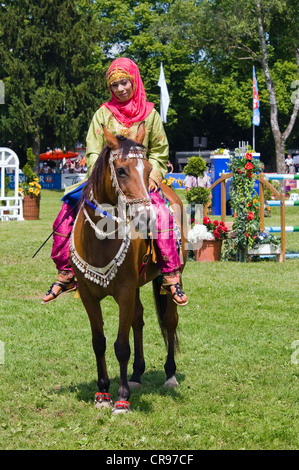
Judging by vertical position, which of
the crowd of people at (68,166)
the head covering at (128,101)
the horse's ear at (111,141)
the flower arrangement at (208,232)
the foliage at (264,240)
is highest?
the crowd of people at (68,166)

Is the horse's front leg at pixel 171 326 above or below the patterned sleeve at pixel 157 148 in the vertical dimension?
below

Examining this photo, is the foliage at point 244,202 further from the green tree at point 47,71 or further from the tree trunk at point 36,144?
the tree trunk at point 36,144

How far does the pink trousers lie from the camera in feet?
19.3

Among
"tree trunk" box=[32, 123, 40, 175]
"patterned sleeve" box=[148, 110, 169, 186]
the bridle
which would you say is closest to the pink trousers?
"patterned sleeve" box=[148, 110, 169, 186]

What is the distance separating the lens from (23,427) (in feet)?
16.9

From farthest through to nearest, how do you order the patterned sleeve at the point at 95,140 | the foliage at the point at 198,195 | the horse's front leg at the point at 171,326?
the foliage at the point at 198,195 < the horse's front leg at the point at 171,326 < the patterned sleeve at the point at 95,140

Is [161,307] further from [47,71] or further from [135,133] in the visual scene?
[47,71]

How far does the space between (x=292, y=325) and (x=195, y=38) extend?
96.2ft

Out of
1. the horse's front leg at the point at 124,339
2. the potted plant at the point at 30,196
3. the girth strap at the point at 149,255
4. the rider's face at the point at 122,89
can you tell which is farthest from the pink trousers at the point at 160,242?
the potted plant at the point at 30,196

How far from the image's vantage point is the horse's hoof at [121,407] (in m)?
5.39

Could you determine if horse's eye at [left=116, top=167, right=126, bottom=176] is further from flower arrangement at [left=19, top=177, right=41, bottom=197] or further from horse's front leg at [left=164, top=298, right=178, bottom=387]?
flower arrangement at [left=19, top=177, right=41, bottom=197]

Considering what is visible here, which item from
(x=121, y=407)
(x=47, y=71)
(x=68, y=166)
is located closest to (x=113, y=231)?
(x=121, y=407)

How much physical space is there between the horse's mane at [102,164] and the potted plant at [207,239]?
8735 millimetres

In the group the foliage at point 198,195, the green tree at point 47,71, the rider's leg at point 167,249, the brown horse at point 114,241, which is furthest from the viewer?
the green tree at point 47,71
